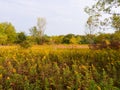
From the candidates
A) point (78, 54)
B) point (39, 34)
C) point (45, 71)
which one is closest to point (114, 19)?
point (78, 54)

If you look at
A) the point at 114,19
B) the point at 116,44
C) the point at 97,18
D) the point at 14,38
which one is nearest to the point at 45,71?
the point at 114,19

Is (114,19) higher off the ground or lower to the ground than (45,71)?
higher

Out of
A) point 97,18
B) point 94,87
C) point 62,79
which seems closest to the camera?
point 94,87

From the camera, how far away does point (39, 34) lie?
5912 centimetres

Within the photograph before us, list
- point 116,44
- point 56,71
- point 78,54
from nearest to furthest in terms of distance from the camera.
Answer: point 56,71, point 78,54, point 116,44

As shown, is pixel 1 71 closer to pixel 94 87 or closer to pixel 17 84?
pixel 17 84

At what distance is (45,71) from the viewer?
6.21 m

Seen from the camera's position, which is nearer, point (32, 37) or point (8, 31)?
point (32, 37)

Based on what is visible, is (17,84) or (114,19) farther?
(114,19)

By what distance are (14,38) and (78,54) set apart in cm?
5703

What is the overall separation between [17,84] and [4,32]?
6495cm

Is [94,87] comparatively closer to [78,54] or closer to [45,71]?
[45,71]

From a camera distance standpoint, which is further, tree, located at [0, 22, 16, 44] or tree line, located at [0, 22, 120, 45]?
tree, located at [0, 22, 16, 44]

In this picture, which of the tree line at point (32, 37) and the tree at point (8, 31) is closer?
the tree line at point (32, 37)
